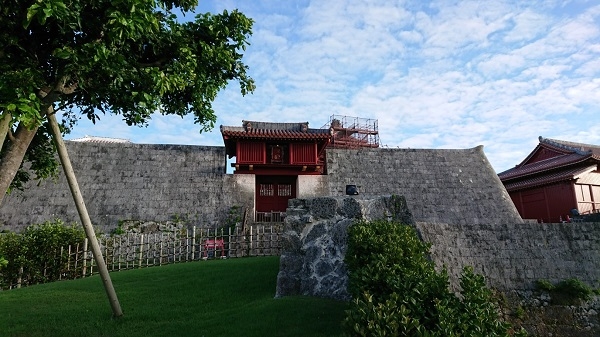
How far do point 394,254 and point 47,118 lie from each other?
→ 677 cm

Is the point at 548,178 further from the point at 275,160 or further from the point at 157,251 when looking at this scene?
the point at 157,251

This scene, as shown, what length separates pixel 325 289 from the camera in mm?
8586

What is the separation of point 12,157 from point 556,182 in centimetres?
2585

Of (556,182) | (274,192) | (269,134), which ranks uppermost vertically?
(269,134)

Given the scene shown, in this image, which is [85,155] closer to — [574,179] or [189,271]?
[189,271]

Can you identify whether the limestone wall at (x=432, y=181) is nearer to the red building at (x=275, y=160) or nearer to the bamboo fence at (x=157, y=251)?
the red building at (x=275, y=160)

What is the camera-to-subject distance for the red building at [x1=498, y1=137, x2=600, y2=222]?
894 inches

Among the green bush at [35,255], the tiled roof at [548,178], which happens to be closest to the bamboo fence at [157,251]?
the green bush at [35,255]

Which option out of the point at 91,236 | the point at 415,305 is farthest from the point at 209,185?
the point at 415,305

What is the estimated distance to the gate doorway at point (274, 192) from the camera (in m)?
21.9

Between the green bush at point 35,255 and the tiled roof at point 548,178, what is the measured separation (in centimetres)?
2402

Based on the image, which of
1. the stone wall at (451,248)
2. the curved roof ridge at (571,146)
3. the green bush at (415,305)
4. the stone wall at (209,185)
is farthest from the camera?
the curved roof ridge at (571,146)

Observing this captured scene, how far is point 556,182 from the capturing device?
23.8m

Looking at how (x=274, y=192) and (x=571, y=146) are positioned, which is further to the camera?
(x=571, y=146)
